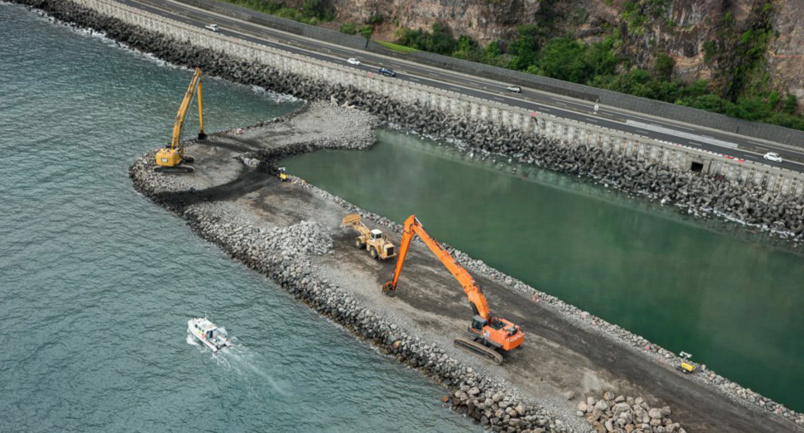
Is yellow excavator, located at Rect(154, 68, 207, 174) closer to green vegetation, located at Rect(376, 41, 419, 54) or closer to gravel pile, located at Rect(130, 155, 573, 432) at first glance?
gravel pile, located at Rect(130, 155, 573, 432)

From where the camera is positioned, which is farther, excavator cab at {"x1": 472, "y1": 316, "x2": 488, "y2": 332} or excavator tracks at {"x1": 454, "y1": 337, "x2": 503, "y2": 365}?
excavator cab at {"x1": 472, "y1": 316, "x2": 488, "y2": 332}

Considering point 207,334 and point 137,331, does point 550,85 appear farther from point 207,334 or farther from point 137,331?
point 137,331

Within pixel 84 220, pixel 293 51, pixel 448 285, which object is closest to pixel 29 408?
pixel 84 220

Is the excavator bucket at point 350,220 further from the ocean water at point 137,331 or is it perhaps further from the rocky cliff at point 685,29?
the rocky cliff at point 685,29

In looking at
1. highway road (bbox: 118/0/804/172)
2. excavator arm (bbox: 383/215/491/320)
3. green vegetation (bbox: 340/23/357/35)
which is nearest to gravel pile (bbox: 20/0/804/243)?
highway road (bbox: 118/0/804/172)

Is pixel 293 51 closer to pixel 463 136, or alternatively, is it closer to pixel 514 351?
pixel 463 136

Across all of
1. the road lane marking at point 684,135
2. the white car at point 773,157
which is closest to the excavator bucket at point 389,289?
the road lane marking at point 684,135
